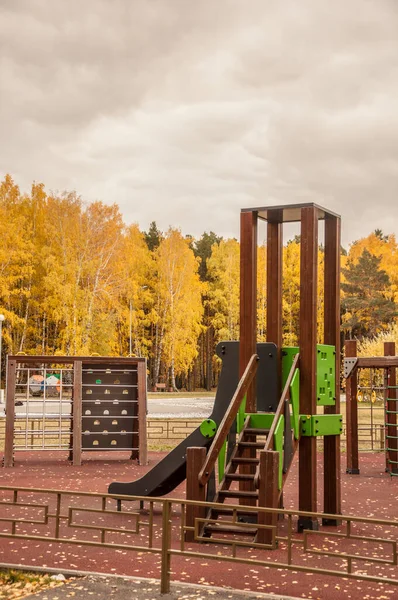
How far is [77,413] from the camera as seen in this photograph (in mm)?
15172

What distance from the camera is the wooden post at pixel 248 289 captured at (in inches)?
364

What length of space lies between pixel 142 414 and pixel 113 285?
2670 centimetres

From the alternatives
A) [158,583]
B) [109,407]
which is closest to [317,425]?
[158,583]

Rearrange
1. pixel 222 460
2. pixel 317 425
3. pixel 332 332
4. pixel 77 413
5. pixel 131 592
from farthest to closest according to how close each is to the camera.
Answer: pixel 77 413
pixel 332 332
pixel 317 425
pixel 222 460
pixel 131 592

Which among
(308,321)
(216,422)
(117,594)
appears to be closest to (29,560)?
(117,594)

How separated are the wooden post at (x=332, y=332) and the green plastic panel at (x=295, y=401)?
0.73 metres

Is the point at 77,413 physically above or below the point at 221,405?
below

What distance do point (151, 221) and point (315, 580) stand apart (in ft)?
184

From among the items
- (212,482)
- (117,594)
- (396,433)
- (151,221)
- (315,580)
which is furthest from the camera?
(151,221)

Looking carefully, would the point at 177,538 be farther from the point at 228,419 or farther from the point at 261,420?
the point at 261,420

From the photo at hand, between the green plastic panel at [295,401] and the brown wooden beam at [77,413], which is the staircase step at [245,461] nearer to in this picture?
the green plastic panel at [295,401]

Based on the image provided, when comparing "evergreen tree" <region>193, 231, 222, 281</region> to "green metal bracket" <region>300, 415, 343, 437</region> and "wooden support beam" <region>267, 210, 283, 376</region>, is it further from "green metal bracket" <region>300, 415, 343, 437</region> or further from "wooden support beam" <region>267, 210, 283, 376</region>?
"green metal bracket" <region>300, 415, 343, 437</region>

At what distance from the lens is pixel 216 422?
30.8 feet

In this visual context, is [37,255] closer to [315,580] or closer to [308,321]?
[308,321]
